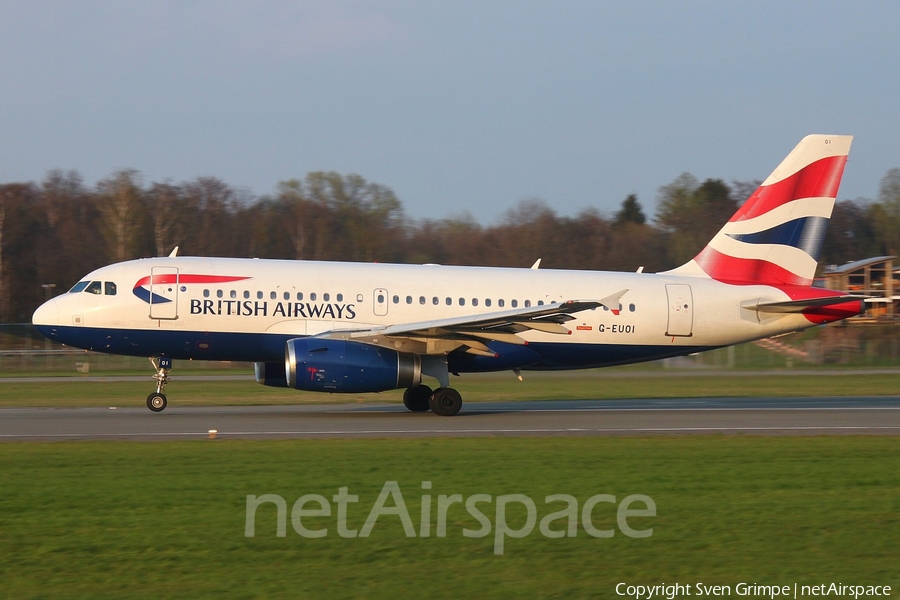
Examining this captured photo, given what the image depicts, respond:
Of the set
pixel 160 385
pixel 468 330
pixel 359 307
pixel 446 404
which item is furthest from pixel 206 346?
pixel 468 330

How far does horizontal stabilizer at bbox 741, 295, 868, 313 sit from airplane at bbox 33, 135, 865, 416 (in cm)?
4

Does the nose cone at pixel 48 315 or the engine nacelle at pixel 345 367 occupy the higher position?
the nose cone at pixel 48 315

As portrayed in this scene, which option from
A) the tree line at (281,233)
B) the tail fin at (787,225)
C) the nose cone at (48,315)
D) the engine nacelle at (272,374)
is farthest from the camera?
the tree line at (281,233)

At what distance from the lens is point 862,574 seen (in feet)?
25.2

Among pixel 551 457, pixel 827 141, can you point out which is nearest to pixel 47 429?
pixel 551 457

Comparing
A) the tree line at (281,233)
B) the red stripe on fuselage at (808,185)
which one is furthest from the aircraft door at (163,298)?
the tree line at (281,233)

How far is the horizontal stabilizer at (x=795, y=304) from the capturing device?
2291 centimetres

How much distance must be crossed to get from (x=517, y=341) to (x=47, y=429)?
9949 mm

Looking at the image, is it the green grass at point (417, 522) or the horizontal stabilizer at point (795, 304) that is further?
the horizontal stabilizer at point (795, 304)

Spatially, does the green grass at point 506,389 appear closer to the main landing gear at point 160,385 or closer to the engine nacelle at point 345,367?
the main landing gear at point 160,385

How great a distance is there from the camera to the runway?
17344 mm

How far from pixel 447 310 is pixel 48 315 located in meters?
8.92

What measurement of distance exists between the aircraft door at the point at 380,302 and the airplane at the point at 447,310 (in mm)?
23

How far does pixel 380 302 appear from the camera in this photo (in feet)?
71.9
